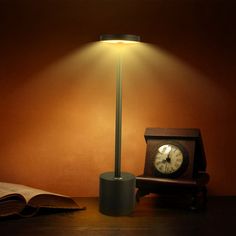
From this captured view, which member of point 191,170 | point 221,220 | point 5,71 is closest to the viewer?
point 221,220

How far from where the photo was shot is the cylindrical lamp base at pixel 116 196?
6.24 feet

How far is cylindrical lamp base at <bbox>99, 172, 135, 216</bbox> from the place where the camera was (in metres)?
1.90

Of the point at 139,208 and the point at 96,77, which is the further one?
the point at 96,77

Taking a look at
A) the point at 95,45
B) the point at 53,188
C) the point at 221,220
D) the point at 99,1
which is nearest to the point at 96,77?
the point at 95,45

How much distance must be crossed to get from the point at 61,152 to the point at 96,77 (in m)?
0.41

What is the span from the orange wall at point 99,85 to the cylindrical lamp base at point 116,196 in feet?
0.83

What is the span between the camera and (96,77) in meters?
2.14

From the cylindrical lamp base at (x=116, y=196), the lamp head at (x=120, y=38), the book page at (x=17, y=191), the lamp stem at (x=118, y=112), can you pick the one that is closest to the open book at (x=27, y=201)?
the book page at (x=17, y=191)

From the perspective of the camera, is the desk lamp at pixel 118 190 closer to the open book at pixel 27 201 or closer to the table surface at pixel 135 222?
the table surface at pixel 135 222

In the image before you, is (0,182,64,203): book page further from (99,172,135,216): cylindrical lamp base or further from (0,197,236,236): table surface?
(99,172,135,216): cylindrical lamp base

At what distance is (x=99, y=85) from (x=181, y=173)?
1.95ft

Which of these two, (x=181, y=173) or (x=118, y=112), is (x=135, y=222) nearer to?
(x=181, y=173)

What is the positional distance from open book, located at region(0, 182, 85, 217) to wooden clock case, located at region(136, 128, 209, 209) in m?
0.35

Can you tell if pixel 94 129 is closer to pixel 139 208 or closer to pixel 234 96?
pixel 139 208
